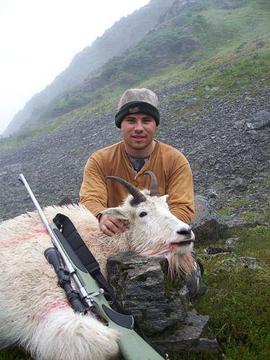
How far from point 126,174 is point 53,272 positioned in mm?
1962

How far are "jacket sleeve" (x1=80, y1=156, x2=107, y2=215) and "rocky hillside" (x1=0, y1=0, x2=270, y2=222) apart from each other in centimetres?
704

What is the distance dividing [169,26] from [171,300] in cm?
5587

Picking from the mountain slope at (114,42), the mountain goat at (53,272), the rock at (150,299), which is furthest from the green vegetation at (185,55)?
the mountain slope at (114,42)

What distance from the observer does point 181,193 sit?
618 centimetres

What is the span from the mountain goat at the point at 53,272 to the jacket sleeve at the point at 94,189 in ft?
1.05

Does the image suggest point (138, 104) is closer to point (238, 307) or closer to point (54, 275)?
point (54, 275)

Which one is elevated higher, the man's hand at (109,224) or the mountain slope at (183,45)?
the man's hand at (109,224)

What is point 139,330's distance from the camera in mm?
4957

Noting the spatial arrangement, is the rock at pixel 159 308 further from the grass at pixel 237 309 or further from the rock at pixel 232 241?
the rock at pixel 232 241

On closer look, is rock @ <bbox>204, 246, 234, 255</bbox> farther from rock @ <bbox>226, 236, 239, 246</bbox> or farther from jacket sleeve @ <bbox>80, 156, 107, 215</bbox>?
jacket sleeve @ <bbox>80, 156, 107, 215</bbox>

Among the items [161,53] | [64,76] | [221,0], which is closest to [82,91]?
[161,53]

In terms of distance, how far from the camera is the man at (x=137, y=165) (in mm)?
6148

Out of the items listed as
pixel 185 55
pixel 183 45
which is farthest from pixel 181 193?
pixel 183 45

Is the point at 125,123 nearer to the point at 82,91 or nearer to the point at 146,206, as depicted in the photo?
the point at 146,206
